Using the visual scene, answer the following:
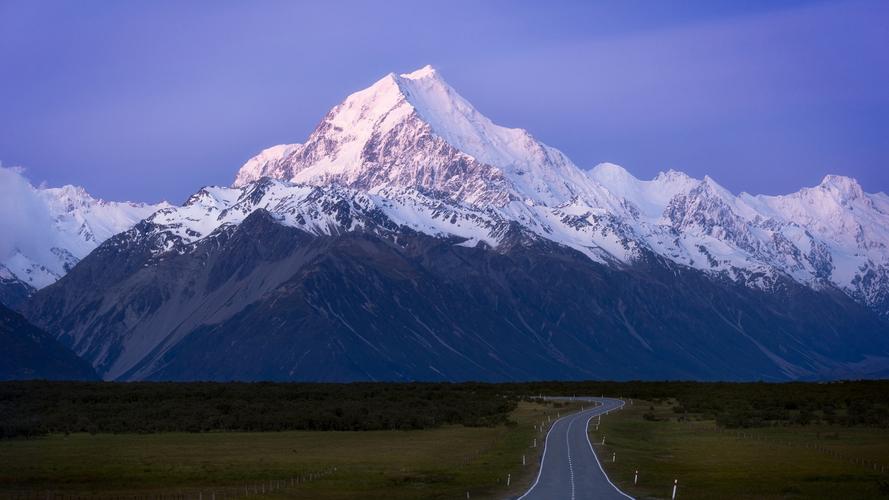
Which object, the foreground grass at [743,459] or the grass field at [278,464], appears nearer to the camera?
the foreground grass at [743,459]

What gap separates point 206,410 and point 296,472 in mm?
56316

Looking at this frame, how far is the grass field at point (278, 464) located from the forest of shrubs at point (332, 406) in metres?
6.50

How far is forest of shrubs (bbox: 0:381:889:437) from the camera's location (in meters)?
133

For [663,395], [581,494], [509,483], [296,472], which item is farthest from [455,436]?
[663,395]

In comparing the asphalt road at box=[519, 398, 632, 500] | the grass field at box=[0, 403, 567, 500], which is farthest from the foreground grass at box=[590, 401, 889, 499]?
the grass field at box=[0, 403, 567, 500]

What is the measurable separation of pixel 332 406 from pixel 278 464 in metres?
54.2

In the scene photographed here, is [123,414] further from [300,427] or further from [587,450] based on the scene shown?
[587,450]

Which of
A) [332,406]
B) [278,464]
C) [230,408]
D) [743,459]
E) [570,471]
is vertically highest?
[332,406]

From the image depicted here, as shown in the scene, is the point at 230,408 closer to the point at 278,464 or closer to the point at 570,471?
the point at 278,464

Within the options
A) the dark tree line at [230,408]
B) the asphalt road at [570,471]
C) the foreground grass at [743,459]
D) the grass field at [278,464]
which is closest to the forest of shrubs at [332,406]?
the dark tree line at [230,408]

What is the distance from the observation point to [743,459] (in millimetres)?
96312

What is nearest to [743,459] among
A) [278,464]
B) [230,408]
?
[278,464]

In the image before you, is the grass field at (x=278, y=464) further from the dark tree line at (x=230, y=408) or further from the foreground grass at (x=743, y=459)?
the foreground grass at (x=743, y=459)

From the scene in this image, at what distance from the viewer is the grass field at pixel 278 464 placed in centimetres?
8219
